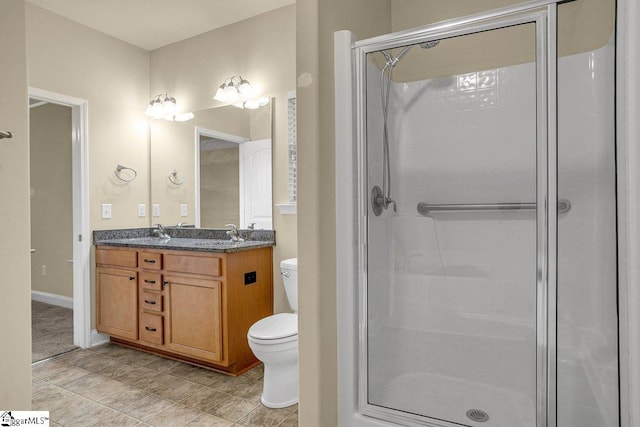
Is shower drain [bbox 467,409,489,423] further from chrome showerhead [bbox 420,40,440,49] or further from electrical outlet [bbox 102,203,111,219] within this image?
electrical outlet [bbox 102,203,111,219]

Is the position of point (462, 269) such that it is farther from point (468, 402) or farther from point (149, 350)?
point (149, 350)

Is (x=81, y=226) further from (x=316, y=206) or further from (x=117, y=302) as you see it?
(x=316, y=206)

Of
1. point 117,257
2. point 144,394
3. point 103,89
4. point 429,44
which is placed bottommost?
point 144,394

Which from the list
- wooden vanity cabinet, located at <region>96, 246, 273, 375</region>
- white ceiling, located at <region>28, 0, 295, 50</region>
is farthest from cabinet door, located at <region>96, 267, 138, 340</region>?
white ceiling, located at <region>28, 0, 295, 50</region>

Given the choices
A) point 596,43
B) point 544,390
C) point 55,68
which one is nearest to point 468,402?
point 544,390

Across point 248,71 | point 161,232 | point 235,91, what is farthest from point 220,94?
point 161,232

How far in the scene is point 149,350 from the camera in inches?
119

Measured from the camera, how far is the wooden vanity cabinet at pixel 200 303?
254cm

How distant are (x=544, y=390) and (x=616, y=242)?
0.60 metres

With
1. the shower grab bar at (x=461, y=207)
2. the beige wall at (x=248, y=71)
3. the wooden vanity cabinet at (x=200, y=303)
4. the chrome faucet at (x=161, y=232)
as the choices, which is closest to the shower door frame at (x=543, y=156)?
the shower grab bar at (x=461, y=207)

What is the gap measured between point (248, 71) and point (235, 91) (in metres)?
0.20

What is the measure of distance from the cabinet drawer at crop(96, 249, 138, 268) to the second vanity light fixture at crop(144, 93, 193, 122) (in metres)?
1.27

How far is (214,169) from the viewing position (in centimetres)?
328

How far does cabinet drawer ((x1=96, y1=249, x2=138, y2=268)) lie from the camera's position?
299cm
